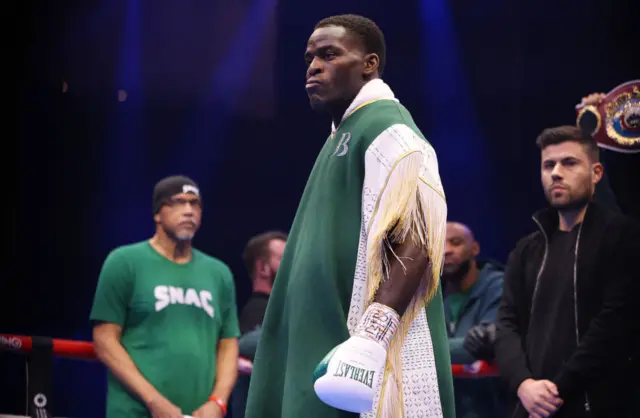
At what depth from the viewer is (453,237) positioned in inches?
183

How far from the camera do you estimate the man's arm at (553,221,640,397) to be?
3.35m

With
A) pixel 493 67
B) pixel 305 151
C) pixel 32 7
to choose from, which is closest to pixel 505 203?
pixel 493 67

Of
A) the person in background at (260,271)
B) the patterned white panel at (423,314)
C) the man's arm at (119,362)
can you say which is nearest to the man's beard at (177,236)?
the man's arm at (119,362)

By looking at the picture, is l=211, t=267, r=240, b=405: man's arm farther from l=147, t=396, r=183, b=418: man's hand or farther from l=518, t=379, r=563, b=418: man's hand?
l=518, t=379, r=563, b=418: man's hand

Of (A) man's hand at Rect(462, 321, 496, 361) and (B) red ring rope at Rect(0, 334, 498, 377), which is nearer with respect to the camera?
(A) man's hand at Rect(462, 321, 496, 361)

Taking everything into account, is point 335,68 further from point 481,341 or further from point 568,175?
point 481,341

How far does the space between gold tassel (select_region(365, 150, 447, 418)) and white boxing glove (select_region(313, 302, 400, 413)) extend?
0.30 ft

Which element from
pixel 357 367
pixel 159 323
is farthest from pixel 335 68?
pixel 159 323

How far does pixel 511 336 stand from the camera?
3.67m

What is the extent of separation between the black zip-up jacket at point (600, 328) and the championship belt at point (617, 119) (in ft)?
2.84

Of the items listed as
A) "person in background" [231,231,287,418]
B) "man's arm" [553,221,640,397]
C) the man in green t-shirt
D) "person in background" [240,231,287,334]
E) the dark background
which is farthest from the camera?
the dark background

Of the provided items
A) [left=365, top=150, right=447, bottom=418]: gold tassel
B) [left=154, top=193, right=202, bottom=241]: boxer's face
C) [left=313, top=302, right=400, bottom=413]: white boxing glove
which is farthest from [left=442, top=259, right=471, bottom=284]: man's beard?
[left=313, top=302, right=400, bottom=413]: white boxing glove

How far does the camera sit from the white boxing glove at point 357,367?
71.9 inches

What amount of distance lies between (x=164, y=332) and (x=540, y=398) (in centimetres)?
174
